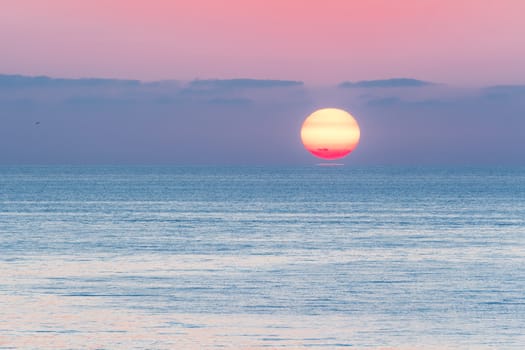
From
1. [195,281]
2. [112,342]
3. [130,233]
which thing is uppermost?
[130,233]

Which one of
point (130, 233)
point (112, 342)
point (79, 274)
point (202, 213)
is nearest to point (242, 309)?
point (112, 342)

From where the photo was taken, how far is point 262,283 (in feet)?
154

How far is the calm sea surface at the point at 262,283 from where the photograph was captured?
114 ft

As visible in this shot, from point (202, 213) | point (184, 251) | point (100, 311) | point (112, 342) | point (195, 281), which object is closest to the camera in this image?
point (112, 342)

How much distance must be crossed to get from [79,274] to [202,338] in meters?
17.0

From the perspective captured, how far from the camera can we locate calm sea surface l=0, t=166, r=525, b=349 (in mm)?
34750

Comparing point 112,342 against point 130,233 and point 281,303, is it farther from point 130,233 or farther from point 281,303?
point 130,233

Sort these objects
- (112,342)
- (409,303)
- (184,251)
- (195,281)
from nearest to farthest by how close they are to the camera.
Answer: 1. (112,342)
2. (409,303)
3. (195,281)
4. (184,251)

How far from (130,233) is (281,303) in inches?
1447

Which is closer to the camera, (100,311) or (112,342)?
(112,342)

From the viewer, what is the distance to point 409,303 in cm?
4144

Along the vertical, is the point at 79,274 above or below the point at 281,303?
above

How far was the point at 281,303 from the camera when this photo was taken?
41.0 m

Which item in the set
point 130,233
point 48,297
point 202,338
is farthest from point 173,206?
point 202,338
